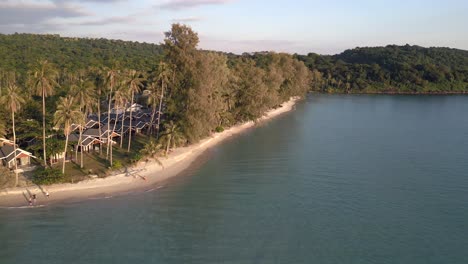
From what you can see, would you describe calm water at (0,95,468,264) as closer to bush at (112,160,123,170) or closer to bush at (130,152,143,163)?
bush at (130,152,143,163)

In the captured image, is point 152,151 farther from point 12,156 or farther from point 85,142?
point 12,156

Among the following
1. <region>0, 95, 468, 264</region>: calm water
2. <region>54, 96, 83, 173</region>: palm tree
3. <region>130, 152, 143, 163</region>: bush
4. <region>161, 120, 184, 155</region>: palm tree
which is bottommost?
<region>0, 95, 468, 264</region>: calm water

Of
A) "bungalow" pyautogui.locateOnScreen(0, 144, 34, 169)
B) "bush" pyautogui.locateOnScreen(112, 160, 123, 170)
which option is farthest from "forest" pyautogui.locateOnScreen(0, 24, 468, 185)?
"bungalow" pyautogui.locateOnScreen(0, 144, 34, 169)

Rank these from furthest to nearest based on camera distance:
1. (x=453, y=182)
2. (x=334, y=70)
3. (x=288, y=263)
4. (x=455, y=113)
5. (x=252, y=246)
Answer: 1. (x=334, y=70)
2. (x=455, y=113)
3. (x=453, y=182)
4. (x=252, y=246)
5. (x=288, y=263)

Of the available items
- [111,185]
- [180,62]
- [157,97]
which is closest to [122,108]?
[157,97]

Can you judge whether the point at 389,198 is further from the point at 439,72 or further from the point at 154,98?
the point at 439,72

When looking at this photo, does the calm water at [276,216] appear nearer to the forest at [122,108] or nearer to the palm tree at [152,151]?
the palm tree at [152,151]

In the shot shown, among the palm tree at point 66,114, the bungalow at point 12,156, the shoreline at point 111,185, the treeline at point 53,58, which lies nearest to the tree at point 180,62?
the shoreline at point 111,185

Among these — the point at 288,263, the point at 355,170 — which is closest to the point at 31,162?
the point at 288,263
